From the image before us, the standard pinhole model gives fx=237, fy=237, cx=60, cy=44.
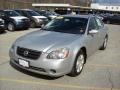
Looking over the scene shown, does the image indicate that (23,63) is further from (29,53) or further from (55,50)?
(55,50)

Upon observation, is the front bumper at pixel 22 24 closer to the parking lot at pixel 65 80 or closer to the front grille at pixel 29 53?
the parking lot at pixel 65 80

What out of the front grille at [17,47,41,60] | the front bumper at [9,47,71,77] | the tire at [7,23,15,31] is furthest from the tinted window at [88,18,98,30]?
the tire at [7,23,15,31]

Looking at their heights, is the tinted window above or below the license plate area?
above

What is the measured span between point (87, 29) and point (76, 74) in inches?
62.4

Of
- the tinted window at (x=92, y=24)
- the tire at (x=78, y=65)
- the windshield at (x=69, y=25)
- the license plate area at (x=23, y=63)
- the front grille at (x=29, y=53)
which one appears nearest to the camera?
the front grille at (x=29, y=53)

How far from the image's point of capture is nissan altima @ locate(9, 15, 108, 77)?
564 centimetres

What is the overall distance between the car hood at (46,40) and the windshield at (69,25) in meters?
0.37

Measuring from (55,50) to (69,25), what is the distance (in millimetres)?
1870

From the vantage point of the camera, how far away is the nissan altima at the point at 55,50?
5.64m

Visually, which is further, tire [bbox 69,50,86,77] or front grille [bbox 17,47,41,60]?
tire [bbox 69,50,86,77]

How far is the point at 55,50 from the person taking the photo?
5.74 metres

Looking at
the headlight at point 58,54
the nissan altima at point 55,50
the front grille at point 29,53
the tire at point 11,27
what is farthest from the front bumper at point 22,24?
the headlight at point 58,54

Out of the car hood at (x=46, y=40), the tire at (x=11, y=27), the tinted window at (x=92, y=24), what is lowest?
the tire at (x=11, y=27)

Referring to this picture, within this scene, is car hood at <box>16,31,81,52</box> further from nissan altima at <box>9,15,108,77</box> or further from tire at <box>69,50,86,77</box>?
tire at <box>69,50,86,77</box>
